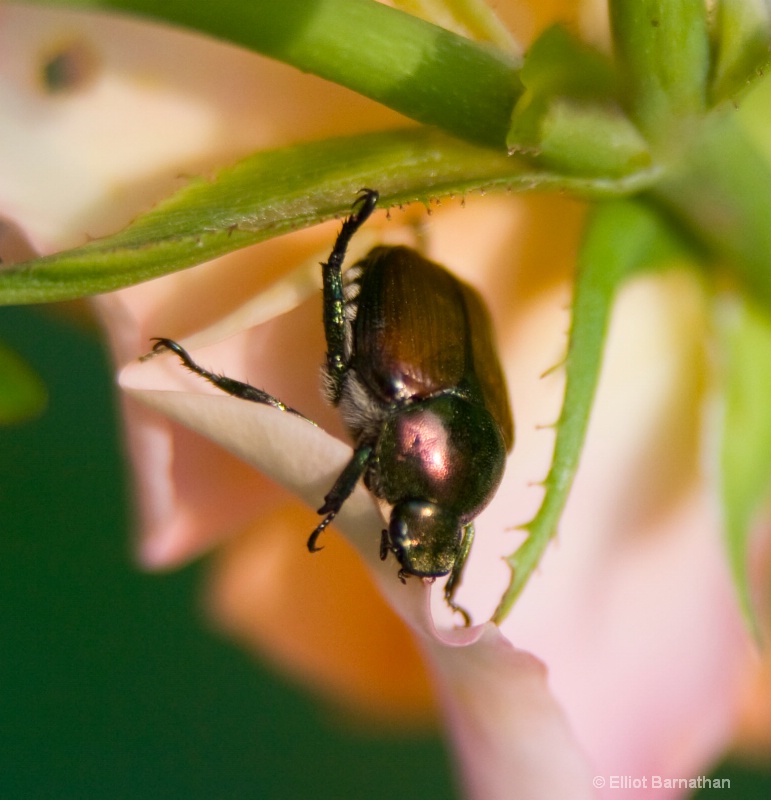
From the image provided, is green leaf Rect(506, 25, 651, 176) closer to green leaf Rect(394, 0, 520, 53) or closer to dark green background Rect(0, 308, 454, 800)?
green leaf Rect(394, 0, 520, 53)

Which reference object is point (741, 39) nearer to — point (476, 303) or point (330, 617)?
point (476, 303)

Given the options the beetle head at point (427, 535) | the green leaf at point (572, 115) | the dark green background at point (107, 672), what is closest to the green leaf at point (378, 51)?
the green leaf at point (572, 115)

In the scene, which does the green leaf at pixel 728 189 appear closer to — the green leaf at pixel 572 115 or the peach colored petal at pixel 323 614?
the green leaf at pixel 572 115

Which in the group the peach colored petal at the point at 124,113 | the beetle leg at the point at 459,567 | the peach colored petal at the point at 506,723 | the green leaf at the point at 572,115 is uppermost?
the peach colored petal at the point at 124,113

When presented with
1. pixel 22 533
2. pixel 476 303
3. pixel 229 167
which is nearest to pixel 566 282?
pixel 476 303

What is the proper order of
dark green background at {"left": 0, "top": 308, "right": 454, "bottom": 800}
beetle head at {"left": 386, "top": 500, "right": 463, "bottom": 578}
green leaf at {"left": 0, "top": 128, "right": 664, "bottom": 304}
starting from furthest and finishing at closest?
dark green background at {"left": 0, "top": 308, "right": 454, "bottom": 800} < beetle head at {"left": 386, "top": 500, "right": 463, "bottom": 578} < green leaf at {"left": 0, "top": 128, "right": 664, "bottom": 304}

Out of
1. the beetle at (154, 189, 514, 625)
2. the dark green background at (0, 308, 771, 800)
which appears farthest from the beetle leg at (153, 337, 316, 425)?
the dark green background at (0, 308, 771, 800)

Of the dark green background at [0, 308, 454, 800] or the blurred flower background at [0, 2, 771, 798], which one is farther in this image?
the dark green background at [0, 308, 454, 800]
